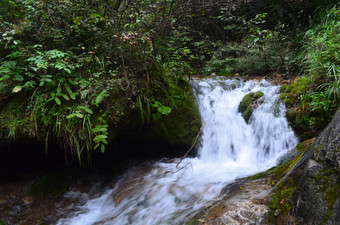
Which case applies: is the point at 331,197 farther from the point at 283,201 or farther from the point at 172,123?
the point at 172,123

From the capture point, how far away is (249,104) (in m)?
4.86

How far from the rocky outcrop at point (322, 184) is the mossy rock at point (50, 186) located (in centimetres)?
371

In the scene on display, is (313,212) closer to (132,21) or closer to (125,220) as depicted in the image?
(125,220)

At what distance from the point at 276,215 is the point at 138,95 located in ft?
8.73

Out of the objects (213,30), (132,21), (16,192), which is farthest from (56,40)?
(213,30)

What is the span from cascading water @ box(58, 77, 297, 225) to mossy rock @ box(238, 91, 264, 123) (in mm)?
105

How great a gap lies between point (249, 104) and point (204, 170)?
1817 mm

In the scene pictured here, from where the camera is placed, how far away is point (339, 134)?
190 centimetres

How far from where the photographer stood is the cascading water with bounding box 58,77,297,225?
3152mm

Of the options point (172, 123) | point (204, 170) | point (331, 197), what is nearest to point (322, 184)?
point (331, 197)

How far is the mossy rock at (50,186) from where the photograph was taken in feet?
12.7

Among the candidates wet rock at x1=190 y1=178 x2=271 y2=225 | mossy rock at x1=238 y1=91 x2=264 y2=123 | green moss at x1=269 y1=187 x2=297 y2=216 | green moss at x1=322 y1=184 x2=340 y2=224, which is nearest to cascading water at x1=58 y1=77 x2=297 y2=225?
mossy rock at x1=238 y1=91 x2=264 y2=123

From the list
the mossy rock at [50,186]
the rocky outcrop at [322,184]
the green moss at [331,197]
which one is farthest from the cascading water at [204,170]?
the green moss at [331,197]

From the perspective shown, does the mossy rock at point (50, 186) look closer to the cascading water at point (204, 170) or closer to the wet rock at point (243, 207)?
the cascading water at point (204, 170)
